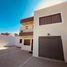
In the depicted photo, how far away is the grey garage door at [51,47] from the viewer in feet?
27.7

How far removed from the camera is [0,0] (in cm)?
1206

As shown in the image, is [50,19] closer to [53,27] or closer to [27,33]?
[53,27]

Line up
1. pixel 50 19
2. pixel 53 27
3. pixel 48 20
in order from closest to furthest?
pixel 53 27, pixel 50 19, pixel 48 20

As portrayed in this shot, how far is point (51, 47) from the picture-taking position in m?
9.06

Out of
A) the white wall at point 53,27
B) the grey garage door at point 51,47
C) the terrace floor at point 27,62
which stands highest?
the white wall at point 53,27

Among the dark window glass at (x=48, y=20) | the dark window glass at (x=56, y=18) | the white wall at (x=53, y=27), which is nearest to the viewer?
the white wall at (x=53, y=27)

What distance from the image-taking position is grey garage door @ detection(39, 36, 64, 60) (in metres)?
8.43

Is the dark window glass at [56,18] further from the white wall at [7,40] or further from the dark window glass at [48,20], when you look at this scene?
the white wall at [7,40]

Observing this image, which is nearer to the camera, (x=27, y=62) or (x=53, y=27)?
(x=27, y=62)

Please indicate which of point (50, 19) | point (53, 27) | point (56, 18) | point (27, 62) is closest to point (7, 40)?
point (27, 62)

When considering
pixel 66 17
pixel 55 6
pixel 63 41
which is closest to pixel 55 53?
pixel 63 41

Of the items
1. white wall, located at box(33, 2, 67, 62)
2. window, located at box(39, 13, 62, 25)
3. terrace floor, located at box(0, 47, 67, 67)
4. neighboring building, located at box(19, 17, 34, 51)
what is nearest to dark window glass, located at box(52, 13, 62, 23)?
window, located at box(39, 13, 62, 25)

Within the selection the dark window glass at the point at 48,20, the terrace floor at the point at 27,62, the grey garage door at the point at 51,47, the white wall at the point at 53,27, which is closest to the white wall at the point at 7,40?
the terrace floor at the point at 27,62

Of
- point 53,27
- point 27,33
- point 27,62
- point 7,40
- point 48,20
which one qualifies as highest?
point 48,20
